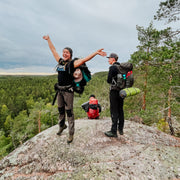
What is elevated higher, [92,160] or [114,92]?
[114,92]

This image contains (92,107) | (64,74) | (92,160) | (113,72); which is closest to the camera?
(92,160)

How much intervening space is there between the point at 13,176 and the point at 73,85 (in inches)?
110

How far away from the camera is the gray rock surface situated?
8.13 feet

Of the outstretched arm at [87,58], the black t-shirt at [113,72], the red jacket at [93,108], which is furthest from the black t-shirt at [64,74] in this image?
the red jacket at [93,108]

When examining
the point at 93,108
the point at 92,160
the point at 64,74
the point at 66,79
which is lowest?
the point at 92,160

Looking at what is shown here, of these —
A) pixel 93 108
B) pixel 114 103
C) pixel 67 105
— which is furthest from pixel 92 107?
pixel 67 105

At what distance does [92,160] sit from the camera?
292cm

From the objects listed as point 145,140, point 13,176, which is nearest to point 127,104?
point 145,140

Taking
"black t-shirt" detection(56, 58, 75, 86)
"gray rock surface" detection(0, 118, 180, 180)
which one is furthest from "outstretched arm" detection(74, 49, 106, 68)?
Answer: "gray rock surface" detection(0, 118, 180, 180)

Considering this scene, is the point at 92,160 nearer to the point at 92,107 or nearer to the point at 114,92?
the point at 114,92

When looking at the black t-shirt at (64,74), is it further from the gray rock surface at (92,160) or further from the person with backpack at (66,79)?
the gray rock surface at (92,160)

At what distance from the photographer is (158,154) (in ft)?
9.90

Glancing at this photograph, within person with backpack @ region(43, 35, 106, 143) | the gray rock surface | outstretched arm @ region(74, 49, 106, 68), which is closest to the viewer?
the gray rock surface

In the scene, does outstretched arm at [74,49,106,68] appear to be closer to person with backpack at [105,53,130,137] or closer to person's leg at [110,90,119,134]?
person with backpack at [105,53,130,137]
